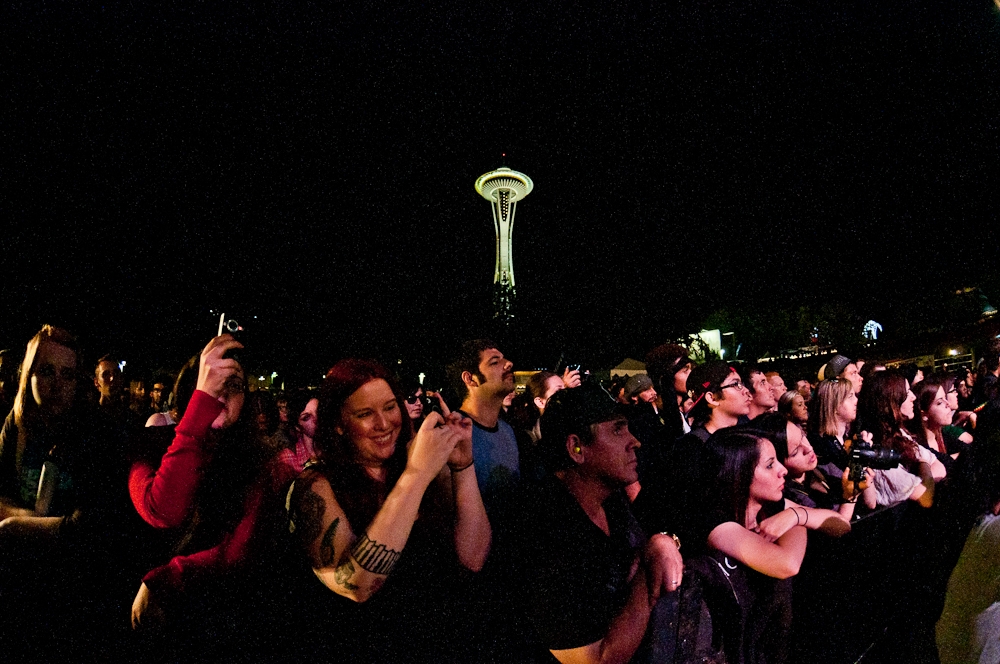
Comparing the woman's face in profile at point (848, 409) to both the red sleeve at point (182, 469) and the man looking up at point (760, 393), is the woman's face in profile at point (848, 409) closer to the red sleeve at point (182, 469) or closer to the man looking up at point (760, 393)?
the man looking up at point (760, 393)

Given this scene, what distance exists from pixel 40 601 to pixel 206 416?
1.26 m

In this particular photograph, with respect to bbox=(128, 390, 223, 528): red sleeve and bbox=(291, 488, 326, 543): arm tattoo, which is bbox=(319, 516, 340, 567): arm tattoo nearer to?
bbox=(291, 488, 326, 543): arm tattoo

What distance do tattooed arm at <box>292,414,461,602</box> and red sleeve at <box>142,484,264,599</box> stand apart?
0.86ft

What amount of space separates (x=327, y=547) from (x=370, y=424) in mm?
514

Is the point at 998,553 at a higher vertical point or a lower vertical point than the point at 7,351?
lower

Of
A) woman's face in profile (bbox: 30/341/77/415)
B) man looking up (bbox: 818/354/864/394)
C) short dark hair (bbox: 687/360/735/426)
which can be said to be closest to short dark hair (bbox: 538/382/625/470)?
short dark hair (bbox: 687/360/735/426)

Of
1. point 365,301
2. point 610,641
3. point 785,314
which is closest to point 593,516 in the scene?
point 610,641

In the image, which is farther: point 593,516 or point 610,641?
point 593,516

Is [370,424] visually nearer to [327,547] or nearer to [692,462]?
[327,547]

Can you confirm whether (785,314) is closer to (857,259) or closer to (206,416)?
(857,259)

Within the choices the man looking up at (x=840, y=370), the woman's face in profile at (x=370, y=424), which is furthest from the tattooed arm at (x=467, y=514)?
the man looking up at (x=840, y=370)

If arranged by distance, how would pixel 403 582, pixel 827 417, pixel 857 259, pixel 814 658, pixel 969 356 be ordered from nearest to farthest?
pixel 403 582
pixel 814 658
pixel 827 417
pixel 969 356
pixel 857 259

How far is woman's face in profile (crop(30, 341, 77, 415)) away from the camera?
2.41 m

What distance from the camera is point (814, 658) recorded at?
258cm
